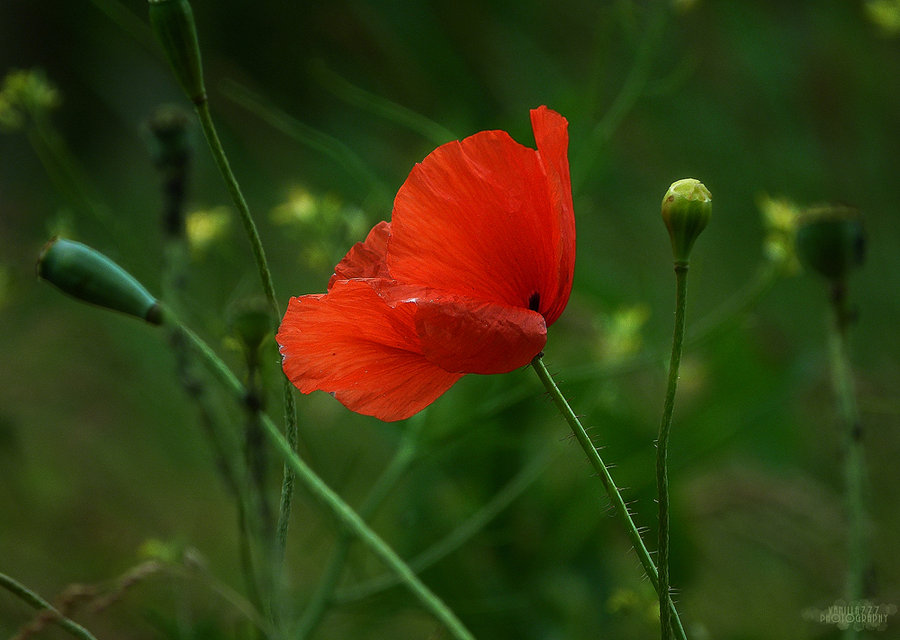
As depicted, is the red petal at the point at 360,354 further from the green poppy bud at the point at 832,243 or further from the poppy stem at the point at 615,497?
the green poppy bud at the point at 832,243

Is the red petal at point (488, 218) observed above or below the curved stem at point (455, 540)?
above

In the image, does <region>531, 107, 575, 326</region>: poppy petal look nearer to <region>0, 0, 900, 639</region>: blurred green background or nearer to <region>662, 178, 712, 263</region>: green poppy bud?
<region>662, 178, 712, 263</region>: green poppy bud

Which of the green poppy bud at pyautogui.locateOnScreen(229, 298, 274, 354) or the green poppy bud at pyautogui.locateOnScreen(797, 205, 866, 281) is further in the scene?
the green poppy bud at pyautogui.locateOnScreen(797, 205, 866, 281)

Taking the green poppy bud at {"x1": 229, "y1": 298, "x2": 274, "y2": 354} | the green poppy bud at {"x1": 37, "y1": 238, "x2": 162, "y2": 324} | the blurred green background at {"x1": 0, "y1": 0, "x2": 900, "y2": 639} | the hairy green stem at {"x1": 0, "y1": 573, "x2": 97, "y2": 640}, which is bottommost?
the blurred green background at {"x1": 0, "y1": 0, "x2": 900, "y2": 639}

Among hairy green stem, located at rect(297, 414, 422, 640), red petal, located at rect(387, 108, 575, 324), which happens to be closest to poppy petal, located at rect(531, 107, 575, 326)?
red petal, located at rect(387, 108, 575, 324)

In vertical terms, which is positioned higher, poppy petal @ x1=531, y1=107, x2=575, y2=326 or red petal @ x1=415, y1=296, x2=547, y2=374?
poppy petal @ x1=531, y1=107, x2=575, y2=326

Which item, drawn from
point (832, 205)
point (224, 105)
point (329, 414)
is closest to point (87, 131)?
point (224, 105)

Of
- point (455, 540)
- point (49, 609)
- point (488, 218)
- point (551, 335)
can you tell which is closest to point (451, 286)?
point (488, 218)

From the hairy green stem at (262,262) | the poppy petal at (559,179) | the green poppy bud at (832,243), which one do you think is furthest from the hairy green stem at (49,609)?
the green poppy bud at (832,243)

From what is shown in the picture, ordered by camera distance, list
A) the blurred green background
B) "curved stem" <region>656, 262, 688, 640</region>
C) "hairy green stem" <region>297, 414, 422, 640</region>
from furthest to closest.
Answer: the blurred green background, "hairy green stem" <region>297, 414, 422, 640</region>, "curved stem" <region>656, 262, 688, 640</region>
